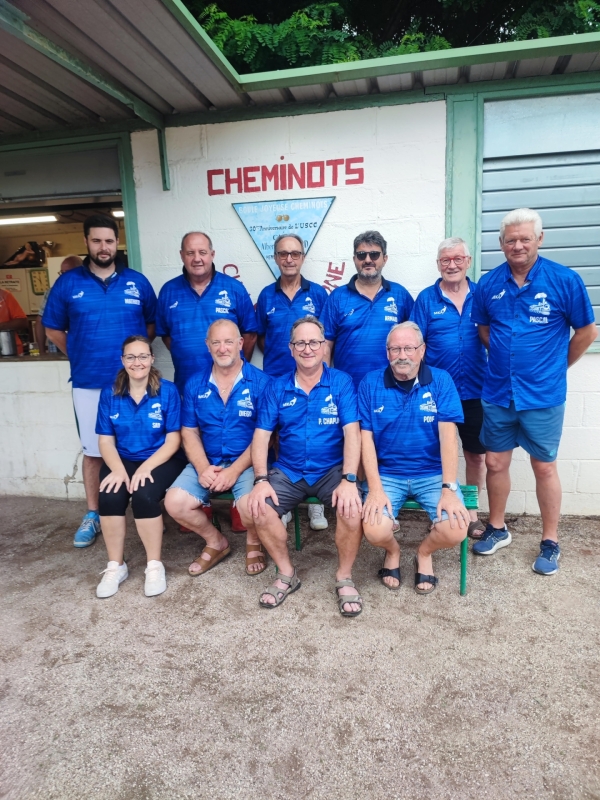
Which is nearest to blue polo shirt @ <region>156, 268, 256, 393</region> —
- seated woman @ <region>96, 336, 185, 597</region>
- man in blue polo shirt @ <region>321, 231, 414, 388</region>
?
seated woman @ <region>96, 336, 185, 597</region>

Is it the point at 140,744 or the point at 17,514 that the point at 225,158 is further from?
the point at 140,744

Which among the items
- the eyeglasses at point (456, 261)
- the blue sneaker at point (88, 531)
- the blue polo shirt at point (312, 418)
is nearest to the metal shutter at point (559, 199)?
the eyeglasses at point (456, 261)

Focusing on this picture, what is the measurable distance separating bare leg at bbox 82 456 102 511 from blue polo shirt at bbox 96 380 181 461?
72cm

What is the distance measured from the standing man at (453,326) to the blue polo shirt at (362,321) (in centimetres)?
A: 15

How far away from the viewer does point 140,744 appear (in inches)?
73.4

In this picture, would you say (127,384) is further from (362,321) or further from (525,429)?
(525,429)

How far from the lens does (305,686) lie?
6.94 ft

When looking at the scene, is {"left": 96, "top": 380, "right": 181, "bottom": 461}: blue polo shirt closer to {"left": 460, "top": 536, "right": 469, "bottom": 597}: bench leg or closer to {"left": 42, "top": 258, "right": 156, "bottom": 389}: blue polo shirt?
{"left": 42, "top": 258, "right": 156, "bottom": 389}: blue polo shirt

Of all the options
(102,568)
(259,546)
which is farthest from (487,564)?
(102,568)

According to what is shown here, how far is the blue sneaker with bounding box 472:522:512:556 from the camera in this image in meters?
3.12

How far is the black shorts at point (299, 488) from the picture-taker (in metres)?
2.76

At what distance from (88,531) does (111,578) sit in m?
0.74

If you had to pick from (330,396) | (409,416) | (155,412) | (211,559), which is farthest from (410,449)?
(155,412)

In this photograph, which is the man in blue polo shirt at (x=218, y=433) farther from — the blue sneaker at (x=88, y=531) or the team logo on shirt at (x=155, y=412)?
the blue sneaker at (x=88, y=531)
